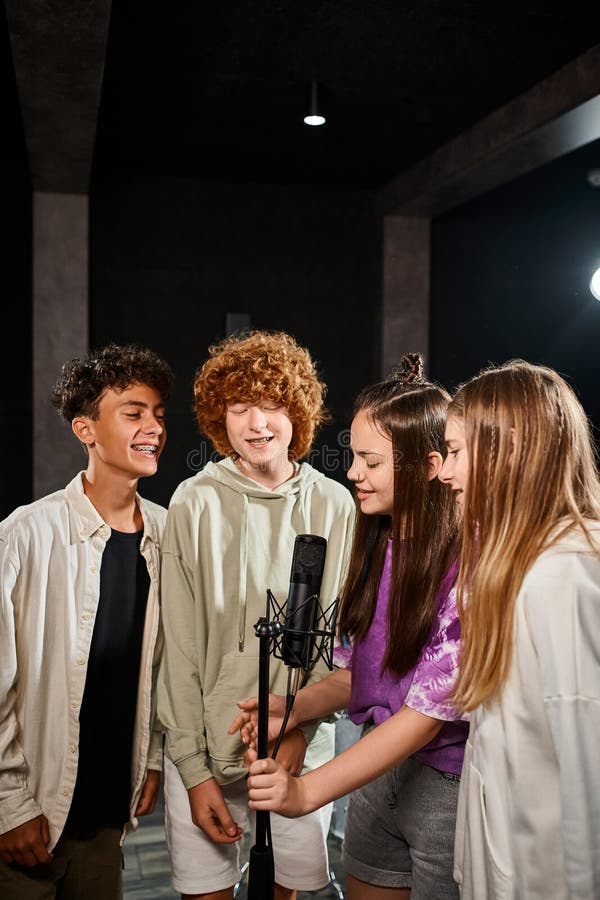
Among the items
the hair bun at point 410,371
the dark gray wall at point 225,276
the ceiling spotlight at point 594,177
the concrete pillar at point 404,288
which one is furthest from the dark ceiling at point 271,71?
the hair bun at point 410,371

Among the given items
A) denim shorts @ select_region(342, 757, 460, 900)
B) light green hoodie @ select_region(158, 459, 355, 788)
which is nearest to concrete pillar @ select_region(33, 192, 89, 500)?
light green hoodie @ select_region(158, 459, 355, 788)

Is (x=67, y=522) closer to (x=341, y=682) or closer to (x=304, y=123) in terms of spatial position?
(x=341, y=682)

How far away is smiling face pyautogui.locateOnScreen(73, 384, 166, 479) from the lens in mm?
1933

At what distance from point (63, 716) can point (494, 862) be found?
101 centimetres

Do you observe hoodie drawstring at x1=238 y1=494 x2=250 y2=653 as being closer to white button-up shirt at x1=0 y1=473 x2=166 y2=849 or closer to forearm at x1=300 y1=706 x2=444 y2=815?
white button-up shirt at x1=0 y1=473 x2=166 y2=849

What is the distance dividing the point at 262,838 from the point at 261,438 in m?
0.89

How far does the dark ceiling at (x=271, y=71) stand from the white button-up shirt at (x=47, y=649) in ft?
6.08

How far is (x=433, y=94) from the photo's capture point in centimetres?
418

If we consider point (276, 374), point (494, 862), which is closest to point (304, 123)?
point (276, 374)

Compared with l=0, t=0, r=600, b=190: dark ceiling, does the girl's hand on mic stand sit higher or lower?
lower

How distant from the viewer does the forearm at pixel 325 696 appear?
1761 millimetres

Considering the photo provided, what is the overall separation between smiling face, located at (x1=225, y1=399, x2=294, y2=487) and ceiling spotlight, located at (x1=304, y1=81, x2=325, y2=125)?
2.67 metres

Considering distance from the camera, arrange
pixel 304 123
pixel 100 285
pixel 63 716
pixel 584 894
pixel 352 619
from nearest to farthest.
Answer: pixel 584 894
pixel 352 619
pixel 63 716
pixel 304 123
pixel 100 285

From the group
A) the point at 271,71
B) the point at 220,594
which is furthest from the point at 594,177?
the point at 220,594
